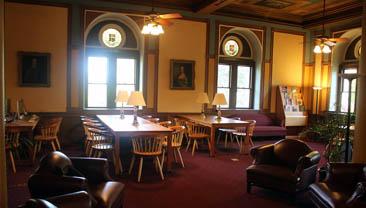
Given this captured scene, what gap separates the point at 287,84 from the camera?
10.2 m

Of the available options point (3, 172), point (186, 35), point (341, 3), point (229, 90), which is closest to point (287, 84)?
point (229, 90)

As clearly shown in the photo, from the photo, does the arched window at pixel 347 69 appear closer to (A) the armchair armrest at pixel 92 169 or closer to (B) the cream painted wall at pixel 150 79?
(B) the cream painted wall at pixel 150 79

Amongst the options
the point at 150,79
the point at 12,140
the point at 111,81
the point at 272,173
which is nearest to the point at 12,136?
the point at 12,140

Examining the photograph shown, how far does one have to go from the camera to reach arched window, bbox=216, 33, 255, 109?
983cm

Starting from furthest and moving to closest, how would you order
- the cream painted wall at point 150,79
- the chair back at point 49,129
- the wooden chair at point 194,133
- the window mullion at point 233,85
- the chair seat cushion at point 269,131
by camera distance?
the window mullion at point 233,85
the chair seat cushion at point 269,131
the cream painted wall at point 150,79
the wooden chair at point 194,133
the chair back at point 49,129

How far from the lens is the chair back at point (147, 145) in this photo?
5242 mm

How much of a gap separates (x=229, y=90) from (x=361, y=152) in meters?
6.06

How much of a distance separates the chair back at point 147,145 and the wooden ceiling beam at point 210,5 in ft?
13.4

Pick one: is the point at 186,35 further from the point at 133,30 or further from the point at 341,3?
the point at 341,3

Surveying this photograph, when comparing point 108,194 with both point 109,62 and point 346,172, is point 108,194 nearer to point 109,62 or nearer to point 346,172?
point 346,172

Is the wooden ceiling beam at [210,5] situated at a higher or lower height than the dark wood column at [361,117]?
higher

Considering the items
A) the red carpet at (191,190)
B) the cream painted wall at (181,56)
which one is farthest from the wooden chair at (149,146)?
the cream painted wall at (181,56)

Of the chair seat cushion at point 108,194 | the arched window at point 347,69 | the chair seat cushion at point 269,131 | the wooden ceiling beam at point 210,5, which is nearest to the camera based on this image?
the chair seat cushion at point 108,194

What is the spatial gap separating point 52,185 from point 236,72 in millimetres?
7876
